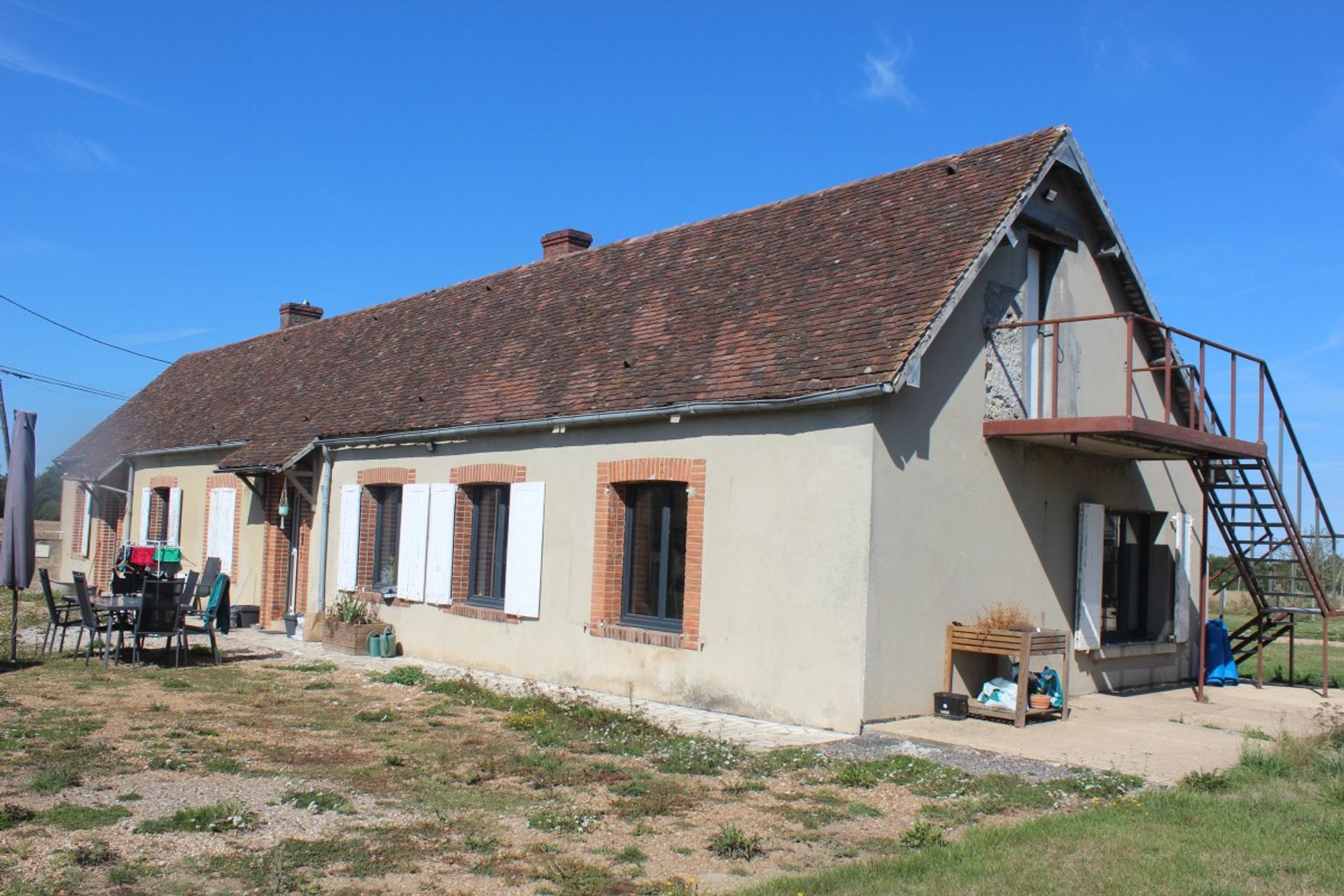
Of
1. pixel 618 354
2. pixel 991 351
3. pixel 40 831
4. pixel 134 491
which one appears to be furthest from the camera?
pixel 134 491

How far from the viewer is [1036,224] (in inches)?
457

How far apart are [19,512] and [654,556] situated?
6.32 metres

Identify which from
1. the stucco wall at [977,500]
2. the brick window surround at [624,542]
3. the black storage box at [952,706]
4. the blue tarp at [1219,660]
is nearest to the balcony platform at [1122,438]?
the stucco wall at [977,500]

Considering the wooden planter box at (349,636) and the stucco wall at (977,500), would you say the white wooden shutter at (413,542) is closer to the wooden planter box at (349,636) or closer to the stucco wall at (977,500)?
the wooden planter box at (349,636)

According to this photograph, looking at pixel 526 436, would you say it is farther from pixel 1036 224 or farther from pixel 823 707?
pixel 1036 224

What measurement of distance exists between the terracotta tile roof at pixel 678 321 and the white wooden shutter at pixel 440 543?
2.87ft

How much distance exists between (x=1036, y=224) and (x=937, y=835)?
7.36 metres

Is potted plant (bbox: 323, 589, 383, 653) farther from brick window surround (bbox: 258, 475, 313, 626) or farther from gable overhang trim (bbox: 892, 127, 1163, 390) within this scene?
gable overhang trim (bbox: 892, 127, 1163, 390)

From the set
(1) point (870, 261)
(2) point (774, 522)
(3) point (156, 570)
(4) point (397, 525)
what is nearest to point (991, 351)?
(1) point (870, 261)

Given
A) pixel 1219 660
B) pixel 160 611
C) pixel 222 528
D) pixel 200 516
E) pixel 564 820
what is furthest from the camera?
pixel 200 516

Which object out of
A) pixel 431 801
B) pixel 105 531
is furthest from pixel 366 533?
pixel 105 531

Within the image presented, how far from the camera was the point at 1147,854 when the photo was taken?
5641mm

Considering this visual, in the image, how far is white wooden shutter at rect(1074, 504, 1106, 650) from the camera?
39.0ft

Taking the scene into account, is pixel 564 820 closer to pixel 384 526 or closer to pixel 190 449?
pixel 384 526
